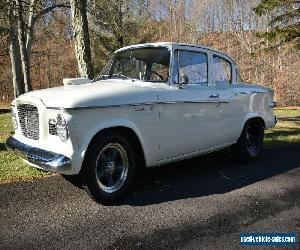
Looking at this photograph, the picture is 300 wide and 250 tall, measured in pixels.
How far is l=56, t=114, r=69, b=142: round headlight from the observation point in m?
4.55

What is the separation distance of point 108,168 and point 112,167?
6cm

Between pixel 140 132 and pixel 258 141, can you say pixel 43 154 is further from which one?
pixel 258 141

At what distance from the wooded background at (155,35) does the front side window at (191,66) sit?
689 cm

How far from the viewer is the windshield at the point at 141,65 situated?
5996 millimetres

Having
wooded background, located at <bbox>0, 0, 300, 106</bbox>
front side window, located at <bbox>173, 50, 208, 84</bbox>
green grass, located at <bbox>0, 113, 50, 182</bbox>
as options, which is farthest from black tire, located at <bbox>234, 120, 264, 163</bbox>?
wooded background, located at <bbox>0, 0, 300, 106</bbox>

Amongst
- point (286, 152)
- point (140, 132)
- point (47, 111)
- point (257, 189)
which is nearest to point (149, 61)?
point (140, 132)

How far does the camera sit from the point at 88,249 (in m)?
3.84

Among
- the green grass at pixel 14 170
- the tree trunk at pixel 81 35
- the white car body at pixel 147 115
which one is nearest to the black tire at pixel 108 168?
the white car body at pixel 147 115

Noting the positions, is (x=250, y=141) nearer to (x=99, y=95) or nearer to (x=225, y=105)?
(x=225, y=105)

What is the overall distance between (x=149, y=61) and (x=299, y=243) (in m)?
3.37

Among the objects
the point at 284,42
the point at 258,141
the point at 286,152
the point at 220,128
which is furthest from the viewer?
the point at 284,42

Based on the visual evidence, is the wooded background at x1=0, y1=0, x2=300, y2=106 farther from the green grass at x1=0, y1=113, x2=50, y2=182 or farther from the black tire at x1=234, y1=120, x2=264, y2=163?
the black tire at x1=234, y1=120, x2=264, y2=163

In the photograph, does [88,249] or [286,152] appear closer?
[88,249]

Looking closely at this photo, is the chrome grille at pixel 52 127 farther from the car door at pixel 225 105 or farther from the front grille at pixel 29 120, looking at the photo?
the car door at pixel 225 105
